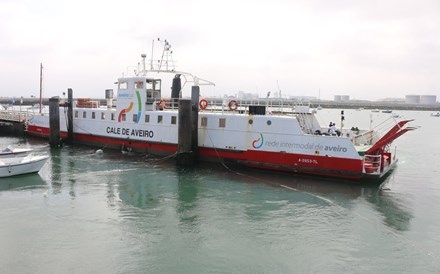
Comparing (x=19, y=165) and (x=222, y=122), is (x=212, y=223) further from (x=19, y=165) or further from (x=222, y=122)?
(x=19, y=165)

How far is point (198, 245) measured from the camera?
41.9ft

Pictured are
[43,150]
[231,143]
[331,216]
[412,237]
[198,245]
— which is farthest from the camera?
[43,150]

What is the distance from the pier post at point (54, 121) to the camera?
3275cm

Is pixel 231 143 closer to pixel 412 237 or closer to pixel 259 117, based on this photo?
pixel 259 117

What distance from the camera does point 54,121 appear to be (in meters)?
33.0

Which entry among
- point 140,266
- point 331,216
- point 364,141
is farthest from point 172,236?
point 364,141

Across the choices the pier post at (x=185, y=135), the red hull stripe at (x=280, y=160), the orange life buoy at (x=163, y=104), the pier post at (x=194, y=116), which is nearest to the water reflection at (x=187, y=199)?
the pier post at (x=185, y=135)

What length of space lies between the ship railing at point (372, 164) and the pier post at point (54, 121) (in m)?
24.4

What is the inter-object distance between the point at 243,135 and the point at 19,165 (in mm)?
12929

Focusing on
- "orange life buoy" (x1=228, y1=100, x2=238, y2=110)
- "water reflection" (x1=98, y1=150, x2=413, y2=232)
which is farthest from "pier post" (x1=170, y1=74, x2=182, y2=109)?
"water reflection" (x1=98, y1=150, x2=413, y2=232)

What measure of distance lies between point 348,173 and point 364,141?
5.51 metres

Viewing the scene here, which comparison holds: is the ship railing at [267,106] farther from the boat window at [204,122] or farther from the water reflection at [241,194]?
the water reflection at [241,194]

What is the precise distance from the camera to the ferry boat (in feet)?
70.4

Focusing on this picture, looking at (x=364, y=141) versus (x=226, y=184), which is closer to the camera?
(x=226, y=184)
